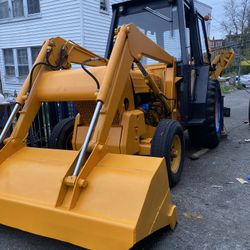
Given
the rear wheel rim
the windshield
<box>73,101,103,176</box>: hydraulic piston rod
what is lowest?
the rear wheel rim

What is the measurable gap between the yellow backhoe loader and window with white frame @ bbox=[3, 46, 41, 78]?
31.2ft

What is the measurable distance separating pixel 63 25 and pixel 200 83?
8.60m

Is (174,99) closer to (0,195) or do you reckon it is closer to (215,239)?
(215,239)

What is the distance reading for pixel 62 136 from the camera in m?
4.49

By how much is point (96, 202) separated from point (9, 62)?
549 inches

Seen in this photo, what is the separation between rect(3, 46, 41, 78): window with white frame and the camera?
45.8 feet

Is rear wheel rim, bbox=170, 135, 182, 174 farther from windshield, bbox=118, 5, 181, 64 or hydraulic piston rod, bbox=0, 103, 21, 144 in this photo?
hydraulic piston rod, bbox=0, 103, 21, 144

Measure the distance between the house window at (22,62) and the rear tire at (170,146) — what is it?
11.5m

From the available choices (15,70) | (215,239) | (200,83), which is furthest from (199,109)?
(15,70)

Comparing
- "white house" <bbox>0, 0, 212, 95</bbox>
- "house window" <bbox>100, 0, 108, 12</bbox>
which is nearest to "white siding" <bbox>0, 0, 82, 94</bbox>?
"white house" <bbox>0, 0, 212, 95</bbox>

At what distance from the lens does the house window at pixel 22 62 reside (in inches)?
560

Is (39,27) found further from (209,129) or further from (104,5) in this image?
(209,129)

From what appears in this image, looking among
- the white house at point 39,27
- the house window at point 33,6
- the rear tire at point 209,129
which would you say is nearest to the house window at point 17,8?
the white house at point 39,27

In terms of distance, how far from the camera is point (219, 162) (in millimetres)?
5141
